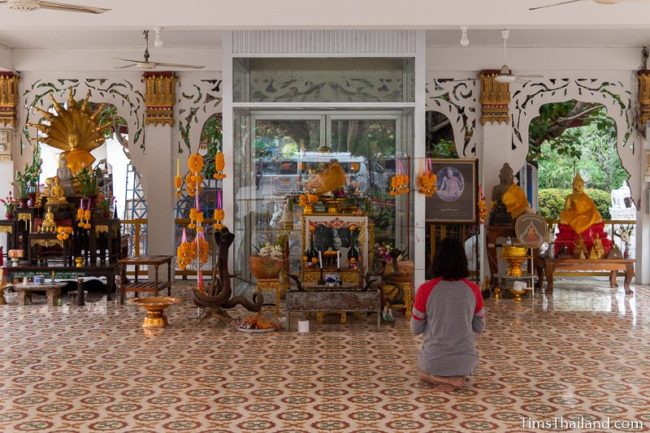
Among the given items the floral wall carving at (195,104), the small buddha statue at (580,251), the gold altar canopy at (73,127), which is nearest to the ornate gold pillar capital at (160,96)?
the floral wall carving at (195,104)

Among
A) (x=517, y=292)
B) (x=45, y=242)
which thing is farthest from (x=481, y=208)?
(x=45, y=242)

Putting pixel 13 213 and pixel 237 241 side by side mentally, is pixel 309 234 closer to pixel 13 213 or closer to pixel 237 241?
pixel 237 241

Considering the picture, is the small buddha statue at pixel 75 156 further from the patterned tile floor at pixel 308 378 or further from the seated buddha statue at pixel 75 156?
the patterned tile floor at pixel 308 378

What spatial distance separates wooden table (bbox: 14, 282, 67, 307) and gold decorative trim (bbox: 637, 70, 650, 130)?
27.9ft

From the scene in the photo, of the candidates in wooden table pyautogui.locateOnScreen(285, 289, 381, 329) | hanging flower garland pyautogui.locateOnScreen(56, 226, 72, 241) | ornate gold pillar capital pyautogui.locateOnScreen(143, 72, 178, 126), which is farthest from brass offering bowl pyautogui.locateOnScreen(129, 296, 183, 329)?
ornate gold pillar capital pyautogui.locateOnScreen(143, 72, 178, 126)

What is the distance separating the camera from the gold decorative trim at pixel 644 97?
44.0ft

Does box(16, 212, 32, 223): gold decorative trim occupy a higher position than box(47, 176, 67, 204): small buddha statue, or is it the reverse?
box(47, 176, 67, 204): small buddha statue

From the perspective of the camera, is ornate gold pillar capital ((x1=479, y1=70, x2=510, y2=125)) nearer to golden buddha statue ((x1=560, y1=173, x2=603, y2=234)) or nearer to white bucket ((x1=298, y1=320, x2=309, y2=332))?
golden buddha statue ((x1=560, y1=173, x2=603, y2=234))

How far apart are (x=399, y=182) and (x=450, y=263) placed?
4.71m

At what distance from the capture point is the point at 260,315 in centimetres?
968

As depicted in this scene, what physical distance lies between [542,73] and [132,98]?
6.08 m

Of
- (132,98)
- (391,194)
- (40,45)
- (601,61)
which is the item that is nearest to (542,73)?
(601,61)

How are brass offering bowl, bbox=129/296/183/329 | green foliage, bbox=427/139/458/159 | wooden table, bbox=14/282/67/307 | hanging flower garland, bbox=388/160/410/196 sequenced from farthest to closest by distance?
green foliage, bbox=427/139/458/159, hanging flower garland, bbox=388/160/410/196, wooden table, bbox=14/282/67/307, brass offering bowl, bbox=129/296/183/329

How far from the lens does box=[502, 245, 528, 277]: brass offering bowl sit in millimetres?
12242
